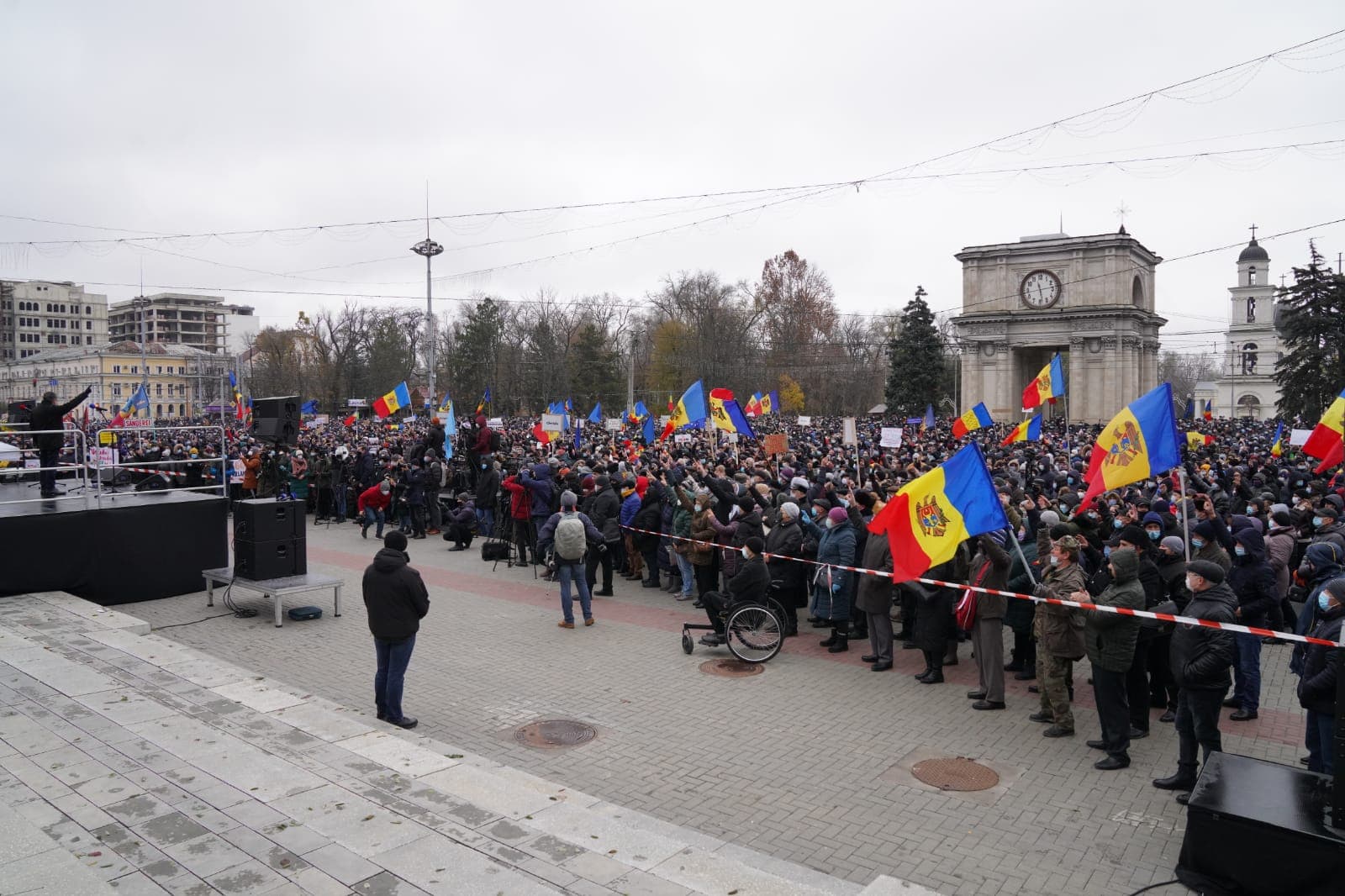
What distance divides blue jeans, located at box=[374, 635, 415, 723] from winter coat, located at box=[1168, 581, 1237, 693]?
680 centimetres

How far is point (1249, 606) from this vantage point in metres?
9.28

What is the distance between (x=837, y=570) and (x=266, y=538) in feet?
26.9

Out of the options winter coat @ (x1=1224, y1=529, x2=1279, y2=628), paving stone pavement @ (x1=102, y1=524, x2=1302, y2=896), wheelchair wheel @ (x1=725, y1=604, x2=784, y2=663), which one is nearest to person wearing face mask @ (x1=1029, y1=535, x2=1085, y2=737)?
paving stone pavement @ (x1=102, y1=524, x2=1302, y2=896)

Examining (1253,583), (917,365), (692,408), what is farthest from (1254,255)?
(1253,583)

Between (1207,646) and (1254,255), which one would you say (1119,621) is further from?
(1254,255)

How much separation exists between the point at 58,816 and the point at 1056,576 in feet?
27.0

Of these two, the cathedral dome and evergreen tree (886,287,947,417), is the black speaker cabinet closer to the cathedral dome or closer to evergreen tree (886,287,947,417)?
evergreen tree (886,287,947,417)

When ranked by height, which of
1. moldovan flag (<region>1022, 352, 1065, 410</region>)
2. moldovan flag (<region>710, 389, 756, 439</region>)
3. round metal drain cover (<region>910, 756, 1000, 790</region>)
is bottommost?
round metal drain cover (<region>910, 756, 1000, 790</region>)

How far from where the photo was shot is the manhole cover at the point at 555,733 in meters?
8.47

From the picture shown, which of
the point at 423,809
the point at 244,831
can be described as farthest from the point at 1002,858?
the point at 244,831

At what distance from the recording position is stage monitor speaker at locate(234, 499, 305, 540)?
509 inches

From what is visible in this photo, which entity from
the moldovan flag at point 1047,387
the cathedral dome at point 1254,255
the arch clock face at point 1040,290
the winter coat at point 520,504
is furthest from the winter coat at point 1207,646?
the cathedral dome at point 1254,255

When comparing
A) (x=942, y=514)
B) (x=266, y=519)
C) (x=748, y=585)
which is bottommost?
(x=748, y=585)

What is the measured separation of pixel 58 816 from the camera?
5.76 metres
